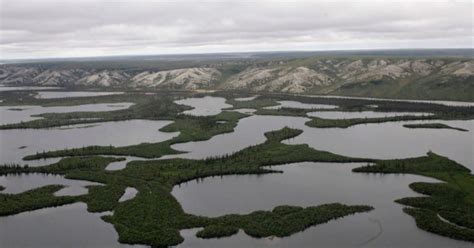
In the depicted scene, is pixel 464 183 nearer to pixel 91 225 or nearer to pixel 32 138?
pixel 91 225

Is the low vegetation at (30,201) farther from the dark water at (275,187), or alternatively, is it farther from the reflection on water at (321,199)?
the reflection on water at (321,199)

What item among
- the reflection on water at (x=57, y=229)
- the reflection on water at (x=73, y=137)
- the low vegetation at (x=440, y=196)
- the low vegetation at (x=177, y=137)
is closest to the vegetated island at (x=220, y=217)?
the low vegetation at (x=440, y=196)

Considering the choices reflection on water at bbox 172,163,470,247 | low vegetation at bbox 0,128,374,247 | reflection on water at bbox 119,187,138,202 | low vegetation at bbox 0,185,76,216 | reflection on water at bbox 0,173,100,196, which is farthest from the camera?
reflection on water at bbox 0,173,100,196

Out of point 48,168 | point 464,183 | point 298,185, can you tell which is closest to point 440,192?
point 464,183

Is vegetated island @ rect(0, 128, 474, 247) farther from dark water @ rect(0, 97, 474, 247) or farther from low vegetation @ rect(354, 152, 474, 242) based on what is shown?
dark water @ rect(0, 97, 474, 247)

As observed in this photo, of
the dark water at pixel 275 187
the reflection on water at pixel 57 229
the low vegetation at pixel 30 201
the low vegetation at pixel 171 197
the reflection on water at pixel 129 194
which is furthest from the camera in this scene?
the reflection on water at pixel 129 194

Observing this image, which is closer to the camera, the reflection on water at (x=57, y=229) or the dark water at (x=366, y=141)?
the reflection on water at (x=57, y=229)

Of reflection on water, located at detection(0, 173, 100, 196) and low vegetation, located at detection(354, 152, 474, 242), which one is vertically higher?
reflection on water, located at detection(0, 173, 100, 196)

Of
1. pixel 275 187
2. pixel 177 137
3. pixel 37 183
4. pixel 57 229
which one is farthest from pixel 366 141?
pixel 57 229

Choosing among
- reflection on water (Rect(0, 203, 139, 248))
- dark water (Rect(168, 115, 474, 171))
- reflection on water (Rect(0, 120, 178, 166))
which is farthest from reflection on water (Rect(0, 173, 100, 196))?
dark water (Rect(168, 115, 474, 171))
